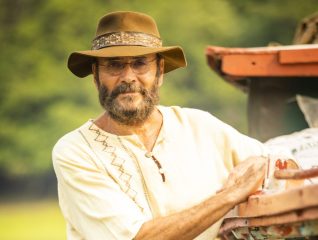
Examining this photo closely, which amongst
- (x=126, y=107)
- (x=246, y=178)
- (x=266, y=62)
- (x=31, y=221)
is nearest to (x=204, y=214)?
(x=246, y=178)

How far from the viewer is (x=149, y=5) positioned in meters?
18.0

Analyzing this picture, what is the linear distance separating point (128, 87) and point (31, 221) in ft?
38.5

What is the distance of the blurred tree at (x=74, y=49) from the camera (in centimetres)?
1623

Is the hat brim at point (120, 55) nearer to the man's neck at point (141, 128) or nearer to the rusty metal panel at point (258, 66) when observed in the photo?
the man's neck at point (141, 128)

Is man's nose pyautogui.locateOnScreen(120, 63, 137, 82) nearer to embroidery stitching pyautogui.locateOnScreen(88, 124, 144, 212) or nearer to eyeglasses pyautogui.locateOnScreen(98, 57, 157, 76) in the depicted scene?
eyeglasses pyautogui.locateOnScreen(98, 57, 157, 76)

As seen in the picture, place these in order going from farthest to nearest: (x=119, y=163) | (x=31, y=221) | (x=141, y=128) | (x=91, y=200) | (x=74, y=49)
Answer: (x=74, y=49) < (x=31, y=221) < (x=141, y=128) < (x=119, y=163) < (x=91, y=200)

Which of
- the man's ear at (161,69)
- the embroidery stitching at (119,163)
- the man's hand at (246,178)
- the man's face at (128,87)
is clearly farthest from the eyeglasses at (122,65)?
the man's hand at (246,178)

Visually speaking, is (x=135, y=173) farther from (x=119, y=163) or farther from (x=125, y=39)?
(x=125, y=39)

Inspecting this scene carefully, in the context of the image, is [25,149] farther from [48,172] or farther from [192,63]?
[192,63]

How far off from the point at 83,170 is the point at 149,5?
15061mm

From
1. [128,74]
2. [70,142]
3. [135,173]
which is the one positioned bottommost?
[135,173]

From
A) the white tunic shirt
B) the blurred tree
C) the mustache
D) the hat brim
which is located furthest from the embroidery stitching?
the blurred tree

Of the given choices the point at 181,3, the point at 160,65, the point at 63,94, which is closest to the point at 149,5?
the point at 181,3

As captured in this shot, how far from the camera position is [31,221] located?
579 inches
